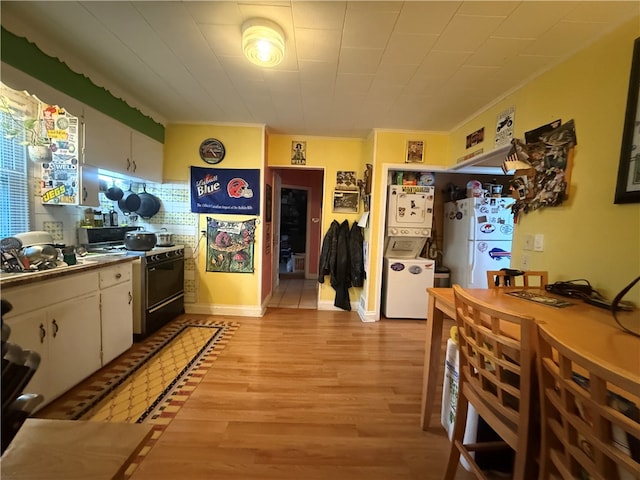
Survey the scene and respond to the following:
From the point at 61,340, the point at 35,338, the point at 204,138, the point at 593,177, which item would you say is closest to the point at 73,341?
the point at 61,340

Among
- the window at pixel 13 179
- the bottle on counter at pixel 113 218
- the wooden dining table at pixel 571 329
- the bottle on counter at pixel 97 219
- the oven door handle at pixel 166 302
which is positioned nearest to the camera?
the wooden dining table at pixel 571 329

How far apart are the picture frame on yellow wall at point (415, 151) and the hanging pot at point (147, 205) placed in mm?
3220

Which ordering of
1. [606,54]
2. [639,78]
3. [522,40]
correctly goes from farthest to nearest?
[522,40], [606,54], [639,78]

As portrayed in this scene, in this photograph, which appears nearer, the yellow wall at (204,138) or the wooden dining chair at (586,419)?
the wooden dining chair at (586,419)

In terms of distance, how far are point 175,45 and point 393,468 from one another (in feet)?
9.40

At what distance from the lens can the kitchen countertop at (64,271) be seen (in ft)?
4.60

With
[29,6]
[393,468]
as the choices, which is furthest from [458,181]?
[29,6]

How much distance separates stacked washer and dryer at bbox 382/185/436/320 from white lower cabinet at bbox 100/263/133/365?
2854mm

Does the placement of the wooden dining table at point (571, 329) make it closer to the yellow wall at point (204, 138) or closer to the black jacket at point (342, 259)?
the black jacket at point (342, 259)

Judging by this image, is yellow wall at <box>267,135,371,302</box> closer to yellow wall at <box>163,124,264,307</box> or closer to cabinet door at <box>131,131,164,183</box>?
yellow wall at <box>163,124,264,307</box>

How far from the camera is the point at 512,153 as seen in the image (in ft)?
6.37

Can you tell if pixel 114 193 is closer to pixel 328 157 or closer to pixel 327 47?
pixel 328 157

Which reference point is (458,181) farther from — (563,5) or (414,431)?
(414,431)

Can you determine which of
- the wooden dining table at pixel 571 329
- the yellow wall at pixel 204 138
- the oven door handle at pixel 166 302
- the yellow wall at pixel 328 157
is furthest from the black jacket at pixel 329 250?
the wooden dining table at pixel 571 329
